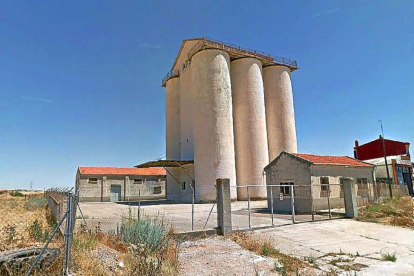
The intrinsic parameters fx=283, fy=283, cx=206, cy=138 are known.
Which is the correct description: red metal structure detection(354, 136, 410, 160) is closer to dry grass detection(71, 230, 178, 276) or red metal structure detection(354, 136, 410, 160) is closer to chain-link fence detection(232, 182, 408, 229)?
chain-link fence detection(232, 182, 408, 229)

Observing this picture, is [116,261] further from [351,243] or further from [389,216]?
[389,216]

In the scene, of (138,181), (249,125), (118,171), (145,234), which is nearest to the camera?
(145,234)

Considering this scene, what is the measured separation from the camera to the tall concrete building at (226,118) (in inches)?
1204

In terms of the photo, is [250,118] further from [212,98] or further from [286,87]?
[286,87]

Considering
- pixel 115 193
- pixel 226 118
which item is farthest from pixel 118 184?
pixel 226 118

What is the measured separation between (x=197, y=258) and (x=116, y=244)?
244 centimetres

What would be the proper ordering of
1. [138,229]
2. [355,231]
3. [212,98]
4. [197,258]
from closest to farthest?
[197,258] → [138,229] → [355,231] → [212,98]

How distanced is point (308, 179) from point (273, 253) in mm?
11309

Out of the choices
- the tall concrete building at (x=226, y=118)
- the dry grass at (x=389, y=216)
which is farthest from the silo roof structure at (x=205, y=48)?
the dry grass at (x=389, y=216)

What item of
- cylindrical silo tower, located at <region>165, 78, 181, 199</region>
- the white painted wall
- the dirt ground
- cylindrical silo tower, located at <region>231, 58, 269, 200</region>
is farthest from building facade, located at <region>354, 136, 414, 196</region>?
the dirt ground

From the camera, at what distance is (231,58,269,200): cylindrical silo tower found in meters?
32.0

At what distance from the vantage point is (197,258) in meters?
8.18

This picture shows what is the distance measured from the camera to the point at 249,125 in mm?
32969

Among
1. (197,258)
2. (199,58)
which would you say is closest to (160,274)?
(197,258)
